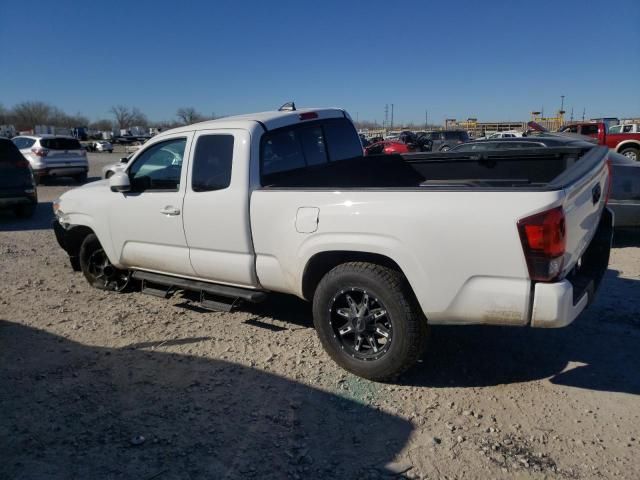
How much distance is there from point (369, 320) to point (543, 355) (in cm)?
149

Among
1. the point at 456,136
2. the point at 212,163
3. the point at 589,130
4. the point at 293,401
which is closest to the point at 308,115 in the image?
the point at 212,163

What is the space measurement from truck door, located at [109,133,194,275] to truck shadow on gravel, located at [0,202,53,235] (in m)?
6.05

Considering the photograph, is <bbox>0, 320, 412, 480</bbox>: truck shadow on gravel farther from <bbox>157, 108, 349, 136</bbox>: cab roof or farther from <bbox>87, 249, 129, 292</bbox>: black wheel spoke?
<bbox>157, 108, 349, 136</bbox>: cab roof

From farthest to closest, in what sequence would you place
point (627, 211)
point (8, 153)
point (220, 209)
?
point (8, 153) → point (627, 211) → point (220, 209)

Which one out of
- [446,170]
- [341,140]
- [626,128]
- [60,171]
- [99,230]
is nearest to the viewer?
[446,170]


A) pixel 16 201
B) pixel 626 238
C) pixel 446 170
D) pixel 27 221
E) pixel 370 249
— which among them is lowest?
pixel 626 238

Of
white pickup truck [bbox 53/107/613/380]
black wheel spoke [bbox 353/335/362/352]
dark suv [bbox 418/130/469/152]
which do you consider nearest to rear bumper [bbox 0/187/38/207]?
white pickup truck [bbox 53/107/613/380]

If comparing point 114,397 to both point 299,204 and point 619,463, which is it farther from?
point 619,463

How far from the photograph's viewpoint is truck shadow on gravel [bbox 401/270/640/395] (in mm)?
3555

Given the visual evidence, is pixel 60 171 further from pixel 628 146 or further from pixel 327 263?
pixel 628 146

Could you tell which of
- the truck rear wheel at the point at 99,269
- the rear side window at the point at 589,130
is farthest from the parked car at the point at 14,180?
the rear side window at the point at 589,130

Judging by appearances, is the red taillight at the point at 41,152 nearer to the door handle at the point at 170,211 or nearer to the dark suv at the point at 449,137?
the door handle at the point at 170,211

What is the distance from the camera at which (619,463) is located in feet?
8.64

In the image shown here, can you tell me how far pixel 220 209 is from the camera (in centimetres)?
408
